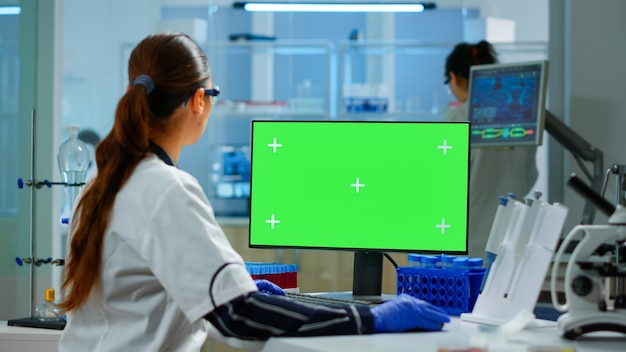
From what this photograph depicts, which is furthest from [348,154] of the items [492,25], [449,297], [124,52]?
[124,52]

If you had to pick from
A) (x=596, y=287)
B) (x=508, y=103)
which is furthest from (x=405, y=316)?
(x=508, y=103)

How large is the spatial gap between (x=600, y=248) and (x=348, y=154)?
2.42 feet

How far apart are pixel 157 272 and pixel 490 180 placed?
286 cm

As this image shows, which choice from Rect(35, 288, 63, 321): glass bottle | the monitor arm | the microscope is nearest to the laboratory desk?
Rect(35, 288, 63, 321): glass bottle

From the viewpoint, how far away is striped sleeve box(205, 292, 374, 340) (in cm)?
166

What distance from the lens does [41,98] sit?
3955 mm

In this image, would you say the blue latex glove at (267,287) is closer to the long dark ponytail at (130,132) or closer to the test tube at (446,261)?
the test tube at (446,261)

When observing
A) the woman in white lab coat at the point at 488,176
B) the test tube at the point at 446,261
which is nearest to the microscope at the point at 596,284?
the test tube at the point at 446,261

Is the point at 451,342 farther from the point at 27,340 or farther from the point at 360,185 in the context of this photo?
the point at 27,340

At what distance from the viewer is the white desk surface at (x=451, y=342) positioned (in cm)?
161

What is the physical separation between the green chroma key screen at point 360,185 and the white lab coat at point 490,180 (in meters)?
2.04

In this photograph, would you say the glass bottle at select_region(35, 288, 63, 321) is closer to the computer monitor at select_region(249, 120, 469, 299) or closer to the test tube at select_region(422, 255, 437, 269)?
→ the computer monitor at select_region(249, 120, 469, 299)

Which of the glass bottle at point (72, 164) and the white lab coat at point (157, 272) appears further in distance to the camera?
the glass bottle at point (72, 164)

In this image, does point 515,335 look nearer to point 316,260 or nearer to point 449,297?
point 449,297
